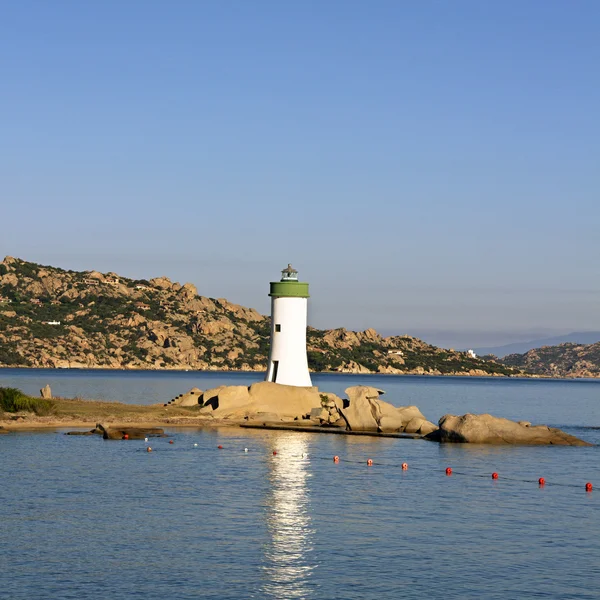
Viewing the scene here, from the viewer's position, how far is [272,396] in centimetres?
7131

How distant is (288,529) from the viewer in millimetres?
32281

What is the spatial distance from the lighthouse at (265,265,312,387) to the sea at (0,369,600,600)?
664 inches

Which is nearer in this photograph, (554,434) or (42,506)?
(42,506)

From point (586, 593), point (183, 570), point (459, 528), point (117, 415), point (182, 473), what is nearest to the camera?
point (586, 593)

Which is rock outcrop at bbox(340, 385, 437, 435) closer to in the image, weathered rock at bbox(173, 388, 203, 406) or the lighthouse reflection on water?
weathered rock at bbox(173, 388, 203, 406)

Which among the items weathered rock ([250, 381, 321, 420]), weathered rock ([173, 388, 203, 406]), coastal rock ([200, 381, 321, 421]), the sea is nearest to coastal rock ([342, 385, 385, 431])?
weathered rock ([250, 381, 321, 420])

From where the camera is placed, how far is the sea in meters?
25.3

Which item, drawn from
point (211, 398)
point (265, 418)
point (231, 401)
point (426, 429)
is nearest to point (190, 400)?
point (211, 398)

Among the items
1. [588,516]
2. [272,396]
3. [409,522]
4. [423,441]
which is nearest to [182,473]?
[409,522]

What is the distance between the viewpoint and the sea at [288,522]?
83.1 ft

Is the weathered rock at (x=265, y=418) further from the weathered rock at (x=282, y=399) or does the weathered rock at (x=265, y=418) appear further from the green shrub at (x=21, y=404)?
the green shrub at (x=21, y=404)

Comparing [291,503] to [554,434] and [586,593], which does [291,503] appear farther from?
[554,434]

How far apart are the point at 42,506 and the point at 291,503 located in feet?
30.1

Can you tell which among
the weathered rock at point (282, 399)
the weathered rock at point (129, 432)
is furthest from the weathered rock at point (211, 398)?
the weathered rock at point (129, 432)
